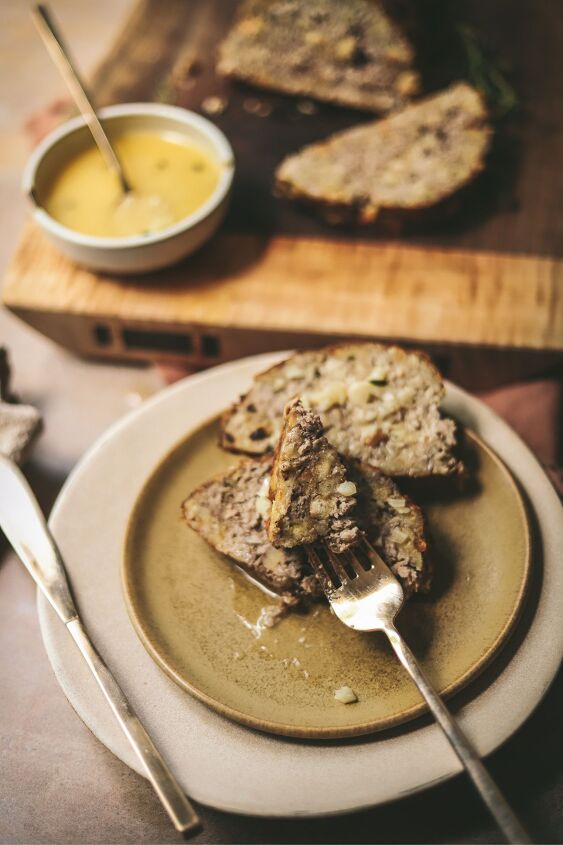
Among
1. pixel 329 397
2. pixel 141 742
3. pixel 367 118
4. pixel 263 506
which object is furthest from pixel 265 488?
pixel 367 118

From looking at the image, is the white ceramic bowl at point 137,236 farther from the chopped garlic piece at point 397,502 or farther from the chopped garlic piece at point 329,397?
the chopped garlic piece at point 397,502

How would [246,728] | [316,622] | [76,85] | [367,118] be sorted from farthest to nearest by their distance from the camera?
[367,118]
[76,85]
[316,622]
[246,728]

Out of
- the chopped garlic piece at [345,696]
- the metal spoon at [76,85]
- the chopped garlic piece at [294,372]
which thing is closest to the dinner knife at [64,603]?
the chopped garlic piece at [345,696]

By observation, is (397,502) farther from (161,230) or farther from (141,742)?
(161,230)

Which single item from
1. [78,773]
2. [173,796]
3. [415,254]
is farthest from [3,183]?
[173,796]

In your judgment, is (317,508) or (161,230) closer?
(317,508)

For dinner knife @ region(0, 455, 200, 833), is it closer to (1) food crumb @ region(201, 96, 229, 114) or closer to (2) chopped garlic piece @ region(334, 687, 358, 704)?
(2) chopped garlic piece @ region(334, 687, 358, 704)

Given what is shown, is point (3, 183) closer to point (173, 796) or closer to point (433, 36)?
point (433, 36)
